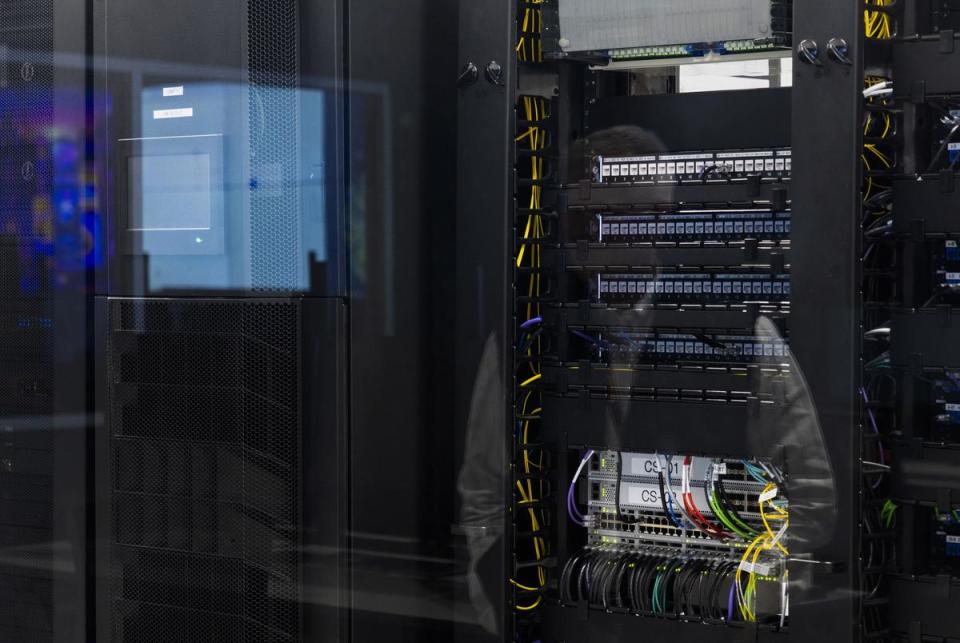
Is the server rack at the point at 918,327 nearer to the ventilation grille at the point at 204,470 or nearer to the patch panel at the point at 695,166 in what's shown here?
the patch panel at the point at 695,166

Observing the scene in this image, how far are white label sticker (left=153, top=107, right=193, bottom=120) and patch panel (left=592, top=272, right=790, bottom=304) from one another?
1105 mm

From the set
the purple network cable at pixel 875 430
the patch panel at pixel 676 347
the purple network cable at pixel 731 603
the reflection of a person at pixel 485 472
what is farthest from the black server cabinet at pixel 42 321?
the purple network cable at pixel 875 430

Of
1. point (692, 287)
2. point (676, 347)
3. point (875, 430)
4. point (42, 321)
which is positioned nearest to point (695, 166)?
point (692, 287)

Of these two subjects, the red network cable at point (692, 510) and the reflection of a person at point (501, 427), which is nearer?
the reflection of a person at point (501, 427)

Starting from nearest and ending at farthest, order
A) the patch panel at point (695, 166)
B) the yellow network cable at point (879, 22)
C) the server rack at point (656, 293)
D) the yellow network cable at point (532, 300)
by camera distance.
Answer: the server rack at point (656, 293)
the yellow network cable at point (879, 22)
the patch panel at point (695, 166)
the yellow network cable at point (532, 300)

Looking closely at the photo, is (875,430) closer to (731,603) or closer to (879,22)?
(731,603)

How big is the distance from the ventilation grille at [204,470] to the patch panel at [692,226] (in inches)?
33.2

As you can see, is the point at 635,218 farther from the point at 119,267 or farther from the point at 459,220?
the point at 119,267

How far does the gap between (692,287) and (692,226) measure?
0.49 ft

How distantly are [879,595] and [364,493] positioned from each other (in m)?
1.23

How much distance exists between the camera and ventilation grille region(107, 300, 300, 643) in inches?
121

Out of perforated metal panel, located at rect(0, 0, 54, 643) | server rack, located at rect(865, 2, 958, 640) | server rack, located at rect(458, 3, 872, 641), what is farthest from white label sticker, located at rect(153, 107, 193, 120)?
server rack, located at rect(865, 2, 958, 640)

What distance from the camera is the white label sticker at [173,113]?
3129mm

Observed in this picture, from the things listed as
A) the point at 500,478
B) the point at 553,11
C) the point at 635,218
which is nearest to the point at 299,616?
the point at 500,478
